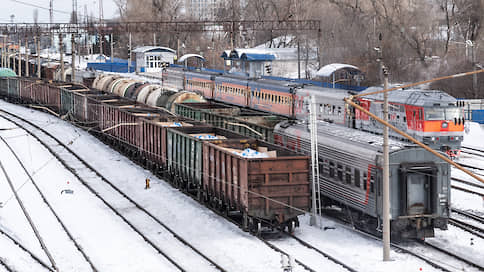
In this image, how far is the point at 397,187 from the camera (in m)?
21.0

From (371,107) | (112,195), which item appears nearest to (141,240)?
(112,195)

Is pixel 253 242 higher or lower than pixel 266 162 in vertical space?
lower

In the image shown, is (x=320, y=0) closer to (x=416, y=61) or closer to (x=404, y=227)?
(x=416, y=61)

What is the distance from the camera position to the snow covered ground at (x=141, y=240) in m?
19.8

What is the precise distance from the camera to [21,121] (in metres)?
55.1

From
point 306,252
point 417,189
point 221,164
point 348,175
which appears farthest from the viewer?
point 221,164

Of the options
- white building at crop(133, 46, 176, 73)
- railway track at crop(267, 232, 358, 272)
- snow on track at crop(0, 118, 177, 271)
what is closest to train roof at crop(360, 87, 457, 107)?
railway track at crop(267, 232, 358, 272)

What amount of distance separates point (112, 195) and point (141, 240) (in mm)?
7396

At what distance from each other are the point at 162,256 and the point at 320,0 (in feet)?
277

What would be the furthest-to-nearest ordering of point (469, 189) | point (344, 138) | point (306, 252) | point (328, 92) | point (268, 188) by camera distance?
point (328, 92), point (469, 189), point (344, 138), point (268, 188), point (306, 252)

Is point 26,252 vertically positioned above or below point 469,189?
below

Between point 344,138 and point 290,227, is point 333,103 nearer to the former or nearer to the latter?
point 344,138

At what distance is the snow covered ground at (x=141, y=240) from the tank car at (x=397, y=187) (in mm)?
1017

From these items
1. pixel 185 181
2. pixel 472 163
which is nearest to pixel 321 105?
pixel 472 163
